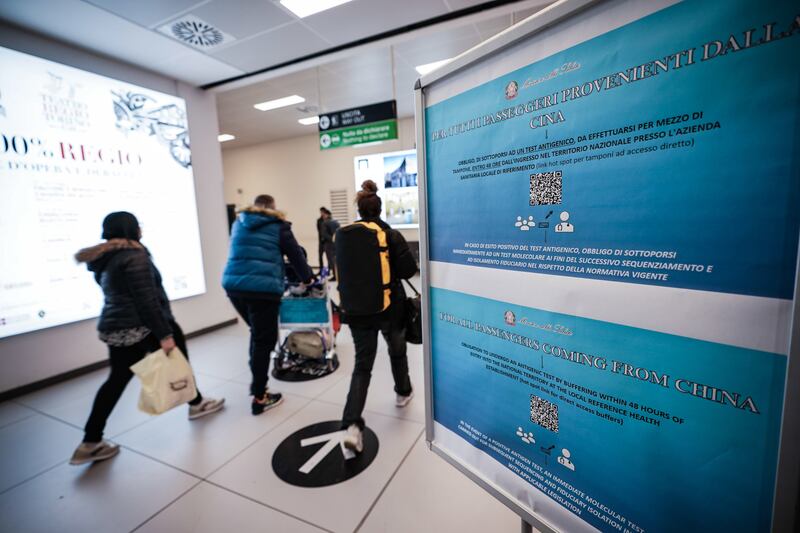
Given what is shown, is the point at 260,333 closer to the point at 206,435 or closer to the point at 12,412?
the point at 206,435

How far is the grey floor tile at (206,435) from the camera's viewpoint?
2152mm

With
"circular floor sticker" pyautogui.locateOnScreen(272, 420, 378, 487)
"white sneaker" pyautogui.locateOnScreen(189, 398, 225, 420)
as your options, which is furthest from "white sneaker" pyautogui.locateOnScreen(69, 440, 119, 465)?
"circular floor sticker" pyautogui.locateOnScreen(272, 420, 378, 487)

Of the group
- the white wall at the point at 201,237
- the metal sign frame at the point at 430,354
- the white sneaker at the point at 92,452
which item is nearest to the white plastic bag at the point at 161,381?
the white sneaker at the point at 92,452

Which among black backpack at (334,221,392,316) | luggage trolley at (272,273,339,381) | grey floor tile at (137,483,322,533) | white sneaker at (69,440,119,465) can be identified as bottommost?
grey floor tile at (137,483,322,533)

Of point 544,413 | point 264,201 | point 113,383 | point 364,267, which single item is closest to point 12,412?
point 113,383

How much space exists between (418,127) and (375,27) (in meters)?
3.29

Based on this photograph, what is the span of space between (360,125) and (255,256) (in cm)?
321

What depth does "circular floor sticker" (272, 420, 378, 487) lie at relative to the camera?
1.95m

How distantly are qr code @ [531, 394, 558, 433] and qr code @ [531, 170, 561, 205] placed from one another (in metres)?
0.44

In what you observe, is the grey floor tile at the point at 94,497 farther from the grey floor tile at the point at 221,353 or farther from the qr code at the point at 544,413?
the qr code at the point at 544,413

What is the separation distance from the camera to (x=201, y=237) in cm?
464

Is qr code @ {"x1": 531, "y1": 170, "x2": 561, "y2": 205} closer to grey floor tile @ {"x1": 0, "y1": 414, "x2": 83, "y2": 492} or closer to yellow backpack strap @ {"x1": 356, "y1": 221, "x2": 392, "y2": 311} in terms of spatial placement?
yellow backpack strap @ {"x1": 356, "y1": 221, "x2": 392, "y2": 311}

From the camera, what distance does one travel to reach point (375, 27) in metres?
3.60

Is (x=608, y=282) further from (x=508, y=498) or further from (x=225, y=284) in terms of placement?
(x=225, y=284)
